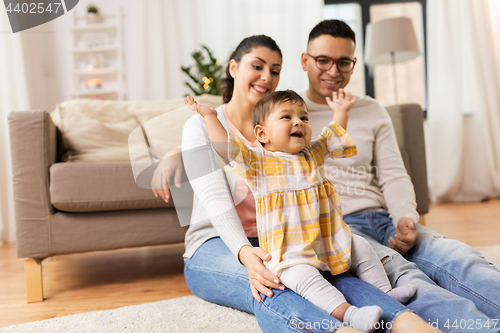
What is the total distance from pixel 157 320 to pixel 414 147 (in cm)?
123

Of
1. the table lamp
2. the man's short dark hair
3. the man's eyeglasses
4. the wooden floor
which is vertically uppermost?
the table lamp

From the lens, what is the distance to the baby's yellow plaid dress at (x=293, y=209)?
84cm

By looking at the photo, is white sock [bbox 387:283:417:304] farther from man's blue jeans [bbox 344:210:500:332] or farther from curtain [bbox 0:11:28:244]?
curtain [bbox 0:11:28:244]

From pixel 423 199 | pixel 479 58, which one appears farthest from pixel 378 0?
pixel 423 199

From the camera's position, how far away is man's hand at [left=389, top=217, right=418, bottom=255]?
103 centimetres

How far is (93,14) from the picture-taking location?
335 cm

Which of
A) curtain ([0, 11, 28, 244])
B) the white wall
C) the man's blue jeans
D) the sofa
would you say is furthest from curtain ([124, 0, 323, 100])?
the man's blue jeans

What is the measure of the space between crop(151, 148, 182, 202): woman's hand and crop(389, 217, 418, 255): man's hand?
2.16ft

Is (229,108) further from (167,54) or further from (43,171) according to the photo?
(167,54)

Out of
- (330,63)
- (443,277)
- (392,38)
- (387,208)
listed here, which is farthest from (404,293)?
(392,38)

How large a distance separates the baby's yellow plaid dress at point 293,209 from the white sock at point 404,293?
11 cm

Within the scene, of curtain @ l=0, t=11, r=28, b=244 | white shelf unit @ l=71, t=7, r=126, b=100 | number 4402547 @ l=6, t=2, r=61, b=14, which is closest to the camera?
curtain @ l=0, t=11, r=28, b=244

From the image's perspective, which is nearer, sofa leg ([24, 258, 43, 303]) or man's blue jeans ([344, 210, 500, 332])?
man's blue jeans ([344, 210, 500, 332])

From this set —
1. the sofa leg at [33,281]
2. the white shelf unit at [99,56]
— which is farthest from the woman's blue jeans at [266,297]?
the white shelf unit at [99,56]
